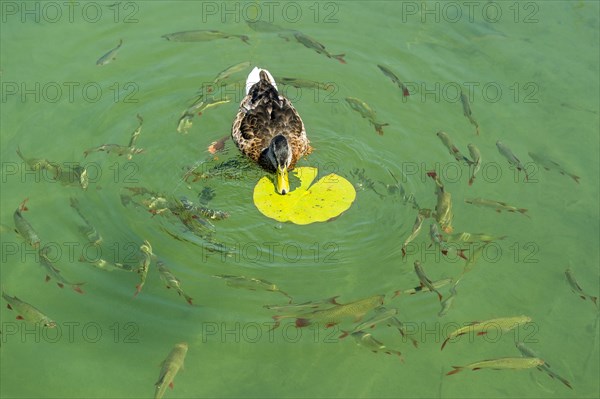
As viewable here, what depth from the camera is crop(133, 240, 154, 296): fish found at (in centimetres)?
702

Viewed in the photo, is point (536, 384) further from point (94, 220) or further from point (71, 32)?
point (71, 32)

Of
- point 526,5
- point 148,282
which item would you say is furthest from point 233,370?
point 526,5

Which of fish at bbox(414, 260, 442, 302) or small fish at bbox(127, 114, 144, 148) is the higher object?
small fish at bbox(127, 114, 144, 148)

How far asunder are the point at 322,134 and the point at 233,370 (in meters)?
3.37

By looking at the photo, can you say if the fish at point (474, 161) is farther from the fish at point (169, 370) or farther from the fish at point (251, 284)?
the fish at point (169, 370)

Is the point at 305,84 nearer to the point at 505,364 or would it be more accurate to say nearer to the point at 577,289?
the point at 577,289

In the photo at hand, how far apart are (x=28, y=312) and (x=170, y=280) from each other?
48.4 inches

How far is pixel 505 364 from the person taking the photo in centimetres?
664

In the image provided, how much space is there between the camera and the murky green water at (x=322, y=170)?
668cm

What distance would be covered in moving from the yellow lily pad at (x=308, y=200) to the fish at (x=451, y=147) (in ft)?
4.41

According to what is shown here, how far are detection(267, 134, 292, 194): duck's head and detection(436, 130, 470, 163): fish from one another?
178 cm

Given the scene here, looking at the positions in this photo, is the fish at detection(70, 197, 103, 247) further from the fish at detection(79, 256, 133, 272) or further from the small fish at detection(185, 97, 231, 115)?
the small fish at detection(185, 97, 231, 115)

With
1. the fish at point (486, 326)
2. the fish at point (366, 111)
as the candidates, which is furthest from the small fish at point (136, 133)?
the fish at point (486, 326)

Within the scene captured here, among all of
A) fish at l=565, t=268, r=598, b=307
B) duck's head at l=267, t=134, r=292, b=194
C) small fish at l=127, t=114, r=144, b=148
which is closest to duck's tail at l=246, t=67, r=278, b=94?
duck's head at l=267, t=134, r=292, b=194
